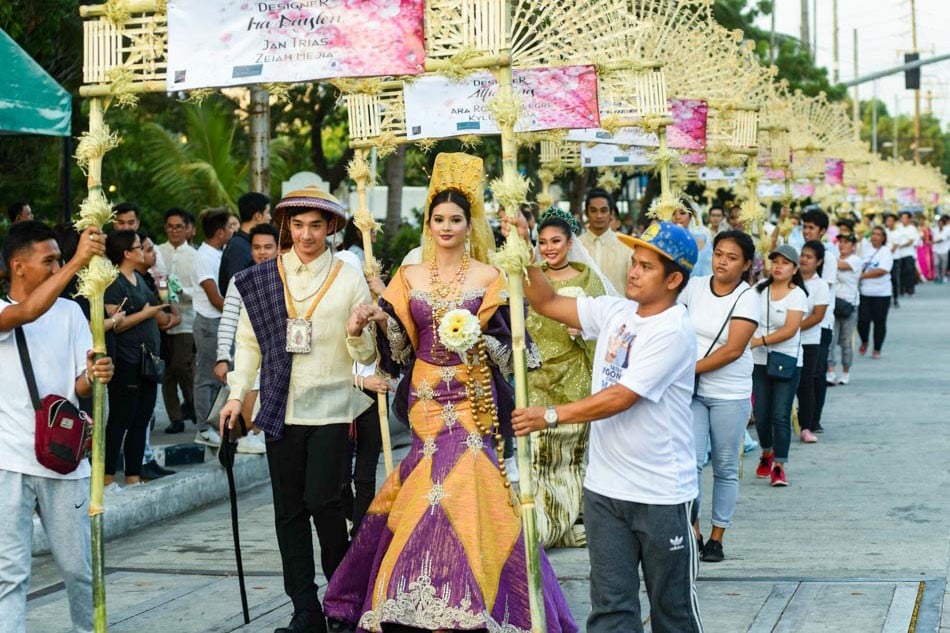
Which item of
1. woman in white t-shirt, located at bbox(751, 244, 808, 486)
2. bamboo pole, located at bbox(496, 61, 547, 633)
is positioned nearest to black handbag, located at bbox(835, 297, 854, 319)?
woman in white t-shirt, located at bbox(751, 244, 808, 486)

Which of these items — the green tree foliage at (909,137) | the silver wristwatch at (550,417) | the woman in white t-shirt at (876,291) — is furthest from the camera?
the green tree foliage at (909,137)

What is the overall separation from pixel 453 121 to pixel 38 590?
3.75 metres

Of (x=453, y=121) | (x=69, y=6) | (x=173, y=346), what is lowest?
(x=173, y=346)

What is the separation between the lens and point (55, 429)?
229 inches

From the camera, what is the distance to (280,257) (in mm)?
7000

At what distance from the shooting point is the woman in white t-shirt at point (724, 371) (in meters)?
8.12

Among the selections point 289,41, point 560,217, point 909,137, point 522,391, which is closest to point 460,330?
point 522,391

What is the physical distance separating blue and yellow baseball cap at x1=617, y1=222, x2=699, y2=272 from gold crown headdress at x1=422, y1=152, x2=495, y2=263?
1355mm

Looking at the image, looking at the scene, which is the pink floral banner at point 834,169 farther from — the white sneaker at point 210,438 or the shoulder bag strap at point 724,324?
the shoulder bag strap at point 724,324

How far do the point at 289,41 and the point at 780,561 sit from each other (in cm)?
413

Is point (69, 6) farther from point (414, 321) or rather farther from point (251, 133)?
point (414, 321)

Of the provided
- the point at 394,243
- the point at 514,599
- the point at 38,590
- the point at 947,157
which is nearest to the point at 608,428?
the point at 514,599

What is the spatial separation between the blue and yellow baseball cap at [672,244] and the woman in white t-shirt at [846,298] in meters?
11.5

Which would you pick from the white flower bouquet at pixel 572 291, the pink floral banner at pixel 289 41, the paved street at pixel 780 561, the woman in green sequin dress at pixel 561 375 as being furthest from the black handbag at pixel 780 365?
the pink floral banner at pixel 289 41
